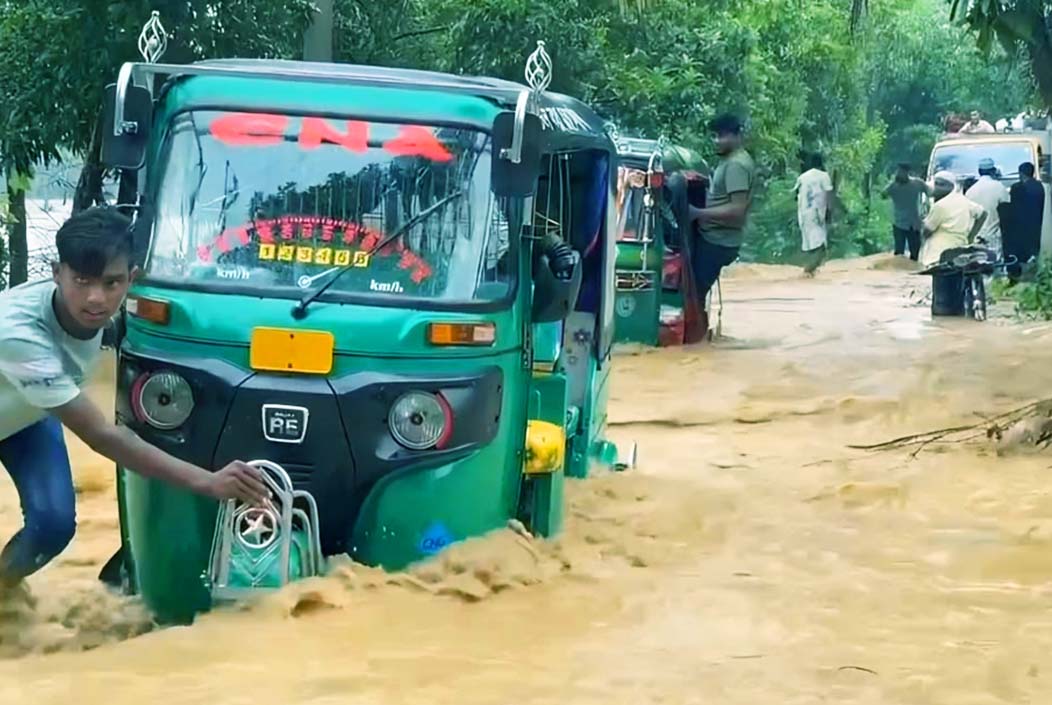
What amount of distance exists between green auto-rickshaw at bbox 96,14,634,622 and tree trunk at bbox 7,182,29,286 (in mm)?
8965

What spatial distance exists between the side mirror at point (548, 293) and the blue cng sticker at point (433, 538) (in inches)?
33.1

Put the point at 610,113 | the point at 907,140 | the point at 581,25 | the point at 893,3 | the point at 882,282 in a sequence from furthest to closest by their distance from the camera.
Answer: the point at 907,140, the point at 893,3, the point at 882,282, the point at 610,113, the point at 581,25

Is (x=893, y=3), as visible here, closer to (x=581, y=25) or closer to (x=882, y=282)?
(x=882, y=282)

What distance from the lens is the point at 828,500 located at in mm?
8172

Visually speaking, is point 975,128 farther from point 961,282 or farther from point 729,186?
point 729,186

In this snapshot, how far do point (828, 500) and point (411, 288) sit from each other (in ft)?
10.6

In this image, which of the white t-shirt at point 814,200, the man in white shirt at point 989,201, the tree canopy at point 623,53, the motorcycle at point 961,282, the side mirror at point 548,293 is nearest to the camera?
the side mirror at point 548,293

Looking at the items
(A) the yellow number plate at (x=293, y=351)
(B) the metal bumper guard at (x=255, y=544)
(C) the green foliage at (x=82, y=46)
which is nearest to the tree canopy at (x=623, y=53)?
(C) the green foliage at (x=82, y=46)

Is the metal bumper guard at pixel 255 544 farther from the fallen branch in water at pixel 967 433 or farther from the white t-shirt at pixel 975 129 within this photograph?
the white t-shirt at pixel 975 129

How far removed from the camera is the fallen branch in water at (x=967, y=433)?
924cm

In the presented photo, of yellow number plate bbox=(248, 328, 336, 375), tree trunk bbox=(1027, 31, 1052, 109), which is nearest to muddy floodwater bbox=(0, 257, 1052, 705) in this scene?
yellow number plate bbox=(248, 328, 336, 375)

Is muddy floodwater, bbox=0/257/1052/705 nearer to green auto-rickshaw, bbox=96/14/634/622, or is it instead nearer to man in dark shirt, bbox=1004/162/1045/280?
green auto-rickshaw, bbox=96/14/634/622

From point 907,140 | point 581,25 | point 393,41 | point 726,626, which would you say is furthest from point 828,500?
point 907,140

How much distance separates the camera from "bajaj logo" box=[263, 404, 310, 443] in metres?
5.32
